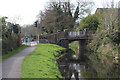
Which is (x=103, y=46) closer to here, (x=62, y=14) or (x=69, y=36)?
(x=69, y=36)

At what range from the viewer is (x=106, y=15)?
33.3 meters

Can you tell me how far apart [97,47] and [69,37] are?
8.28 metres

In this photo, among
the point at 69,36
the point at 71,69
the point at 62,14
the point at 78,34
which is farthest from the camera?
the point at 62,14

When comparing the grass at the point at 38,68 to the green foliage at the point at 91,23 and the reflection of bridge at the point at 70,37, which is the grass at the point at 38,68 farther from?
the green foliage at the point at 91,23

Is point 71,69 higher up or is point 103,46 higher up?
point 103,46

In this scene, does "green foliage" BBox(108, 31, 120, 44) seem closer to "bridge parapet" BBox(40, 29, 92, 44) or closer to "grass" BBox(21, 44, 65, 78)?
"bridge parapet" BBox(40, 29, 92, 44)

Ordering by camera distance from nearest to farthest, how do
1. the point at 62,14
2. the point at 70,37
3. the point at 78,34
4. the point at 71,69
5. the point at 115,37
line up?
the point at 71,69 < the point at 115,37 < the point at 78,34 < the point at 70,37 < the point at 62,14

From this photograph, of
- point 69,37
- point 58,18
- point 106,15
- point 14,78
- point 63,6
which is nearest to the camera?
point 14,78

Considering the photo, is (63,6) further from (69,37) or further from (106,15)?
(106,15)

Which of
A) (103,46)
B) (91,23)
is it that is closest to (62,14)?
(91,23)

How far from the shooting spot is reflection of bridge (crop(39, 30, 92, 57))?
4000 centimetres

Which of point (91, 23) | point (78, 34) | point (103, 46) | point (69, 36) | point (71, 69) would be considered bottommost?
point (71, 69)

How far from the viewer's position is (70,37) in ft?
139

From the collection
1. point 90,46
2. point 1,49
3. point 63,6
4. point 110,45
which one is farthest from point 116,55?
point 63,6
